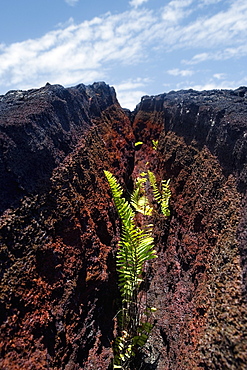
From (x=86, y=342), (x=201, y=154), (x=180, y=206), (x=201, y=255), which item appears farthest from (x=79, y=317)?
(x=201, y=154)

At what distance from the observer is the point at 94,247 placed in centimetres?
303

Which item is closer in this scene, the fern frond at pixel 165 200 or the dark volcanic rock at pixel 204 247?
the dark volcanic rock at pixel 204 247

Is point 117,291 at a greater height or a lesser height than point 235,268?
lesser

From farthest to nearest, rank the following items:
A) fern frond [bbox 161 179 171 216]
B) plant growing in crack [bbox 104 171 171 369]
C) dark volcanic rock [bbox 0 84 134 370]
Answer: fern frond [bbox 161 179 171 216], plant growing in crack [bbox 104 171 171 369], dark volcanic rock [bbox 0 84 134 370]

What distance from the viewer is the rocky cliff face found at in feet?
6.86

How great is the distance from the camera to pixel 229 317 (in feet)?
6.62

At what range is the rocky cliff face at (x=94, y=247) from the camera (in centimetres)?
209

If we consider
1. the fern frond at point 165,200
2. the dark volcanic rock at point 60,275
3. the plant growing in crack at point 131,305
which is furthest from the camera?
the fern frond at point 165,200

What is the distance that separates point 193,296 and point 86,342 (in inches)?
50.6

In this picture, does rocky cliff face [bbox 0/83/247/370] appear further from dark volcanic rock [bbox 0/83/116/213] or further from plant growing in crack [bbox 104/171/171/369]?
plant growing in crack [bbox 104/171/171/369]

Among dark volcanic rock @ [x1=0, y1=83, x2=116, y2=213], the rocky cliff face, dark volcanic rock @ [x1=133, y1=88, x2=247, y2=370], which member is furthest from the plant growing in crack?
dark volcanic rock @ [x1=0, y1=83, x2=116, y2=213]

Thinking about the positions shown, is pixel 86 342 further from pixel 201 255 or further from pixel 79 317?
pixel 201 255

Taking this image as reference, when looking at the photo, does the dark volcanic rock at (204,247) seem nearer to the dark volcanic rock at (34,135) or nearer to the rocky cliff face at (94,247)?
the rocky cliff face at (94,247)

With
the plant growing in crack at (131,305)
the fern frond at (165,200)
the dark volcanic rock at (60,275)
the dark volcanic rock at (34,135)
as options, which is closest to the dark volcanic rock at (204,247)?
the fern frond at (165,200)
